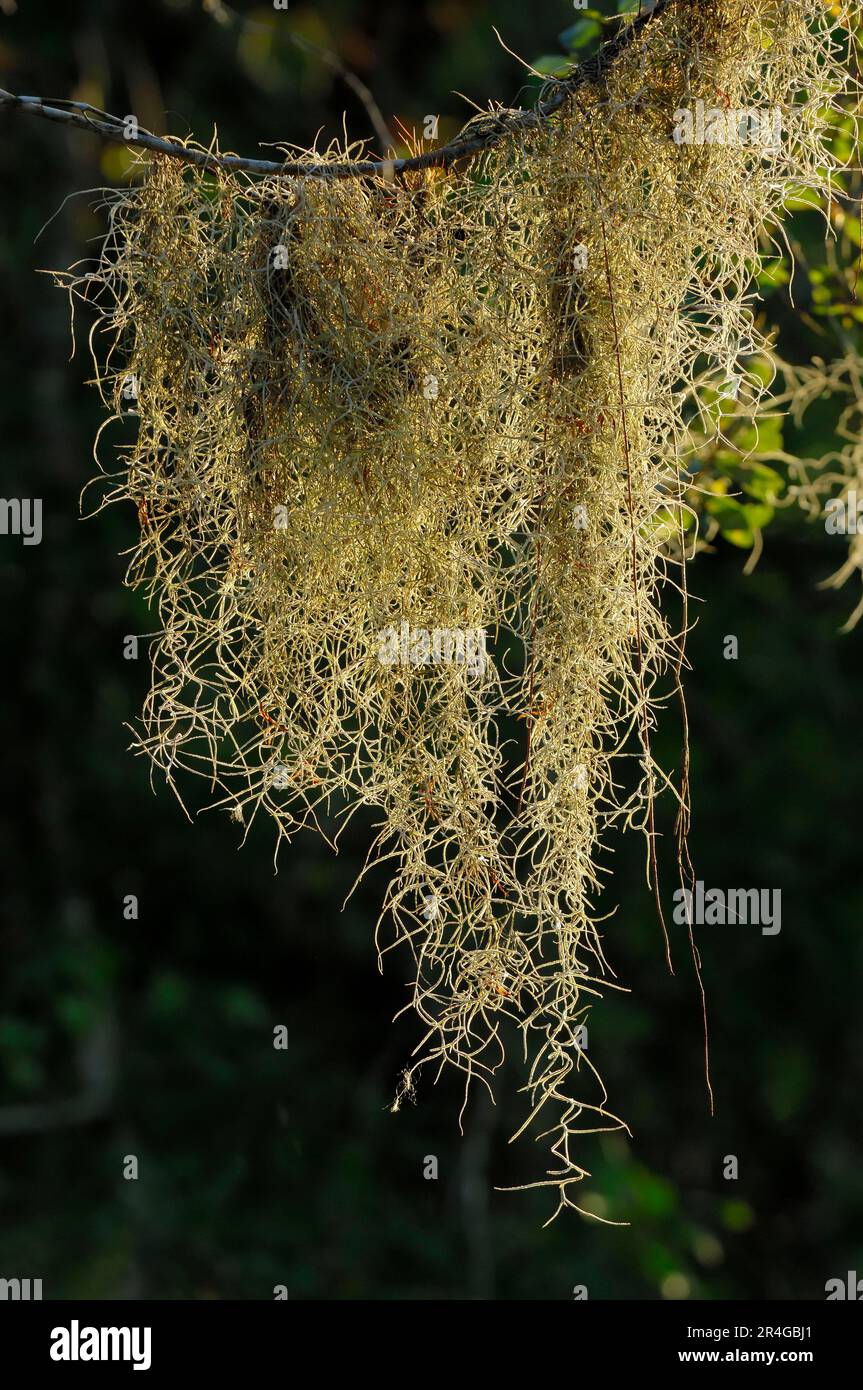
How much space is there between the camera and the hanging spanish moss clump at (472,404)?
882 millimetres

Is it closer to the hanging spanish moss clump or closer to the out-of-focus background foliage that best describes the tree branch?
the hanging spanish moss clump

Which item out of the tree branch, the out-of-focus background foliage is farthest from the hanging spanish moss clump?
the out-of-focus background foliage

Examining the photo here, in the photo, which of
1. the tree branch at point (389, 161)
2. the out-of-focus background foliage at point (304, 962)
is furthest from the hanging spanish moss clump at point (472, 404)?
the out-of-focus background foliage at point (304, 962)

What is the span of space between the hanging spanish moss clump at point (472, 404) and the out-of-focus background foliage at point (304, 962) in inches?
62.4

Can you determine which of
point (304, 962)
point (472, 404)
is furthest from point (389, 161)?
point (304, 962)

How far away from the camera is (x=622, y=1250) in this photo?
2586mm

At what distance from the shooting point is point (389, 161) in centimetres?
89

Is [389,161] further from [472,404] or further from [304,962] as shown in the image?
[304,962]

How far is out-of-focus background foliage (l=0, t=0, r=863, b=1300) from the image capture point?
2.58 meters

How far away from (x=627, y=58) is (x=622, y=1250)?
7.33ft

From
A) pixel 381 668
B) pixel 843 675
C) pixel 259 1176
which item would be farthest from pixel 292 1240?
pixel 381 668

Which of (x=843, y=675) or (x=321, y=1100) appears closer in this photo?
(x=843, y=675)

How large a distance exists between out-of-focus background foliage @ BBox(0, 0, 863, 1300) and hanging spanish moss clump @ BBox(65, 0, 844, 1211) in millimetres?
1586

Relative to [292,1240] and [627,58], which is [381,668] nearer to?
[627,58]
